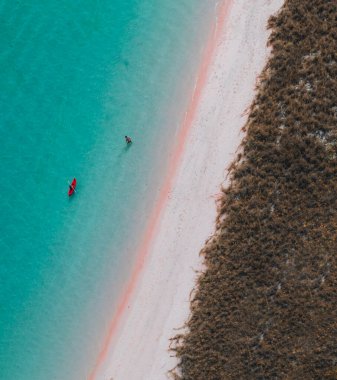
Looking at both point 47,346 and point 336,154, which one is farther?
point 47,346

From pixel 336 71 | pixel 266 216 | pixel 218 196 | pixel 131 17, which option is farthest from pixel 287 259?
pixel 131 17

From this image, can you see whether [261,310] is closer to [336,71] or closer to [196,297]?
[196,297]

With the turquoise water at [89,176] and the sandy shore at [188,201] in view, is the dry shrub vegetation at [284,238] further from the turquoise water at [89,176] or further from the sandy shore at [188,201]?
the turquoise water at [89,176]

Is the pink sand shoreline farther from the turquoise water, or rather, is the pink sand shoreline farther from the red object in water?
the red object in water

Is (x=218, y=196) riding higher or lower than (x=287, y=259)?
higher

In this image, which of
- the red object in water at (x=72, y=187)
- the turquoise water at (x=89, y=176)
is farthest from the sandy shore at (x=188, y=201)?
the red object in water at (x=72, y=187)

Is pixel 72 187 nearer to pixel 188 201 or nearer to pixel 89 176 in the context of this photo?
pixel 89 176

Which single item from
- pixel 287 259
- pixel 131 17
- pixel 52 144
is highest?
pixel 131 17
